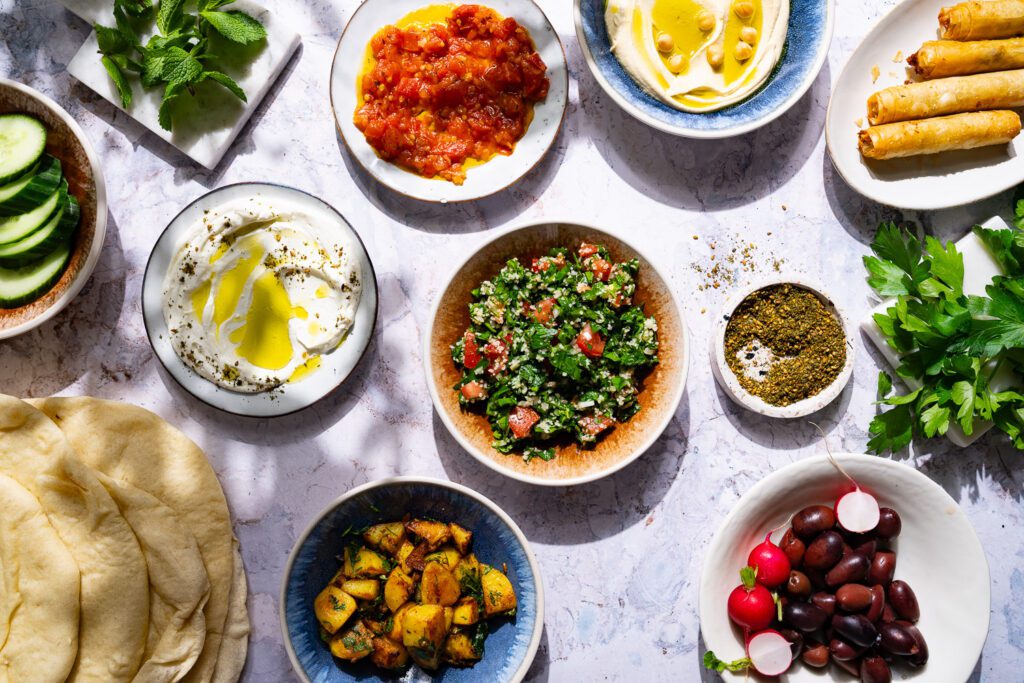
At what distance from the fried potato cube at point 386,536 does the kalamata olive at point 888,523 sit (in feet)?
5.85

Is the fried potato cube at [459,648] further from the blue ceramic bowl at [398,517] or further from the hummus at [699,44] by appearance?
the hummus at [699,44]

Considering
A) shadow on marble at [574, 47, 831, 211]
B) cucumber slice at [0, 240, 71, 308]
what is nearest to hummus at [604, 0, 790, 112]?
shadow on marble at [574, 47, 831, 211]

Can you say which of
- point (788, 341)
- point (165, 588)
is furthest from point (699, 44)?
point (165, 588)

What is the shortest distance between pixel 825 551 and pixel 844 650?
38cm

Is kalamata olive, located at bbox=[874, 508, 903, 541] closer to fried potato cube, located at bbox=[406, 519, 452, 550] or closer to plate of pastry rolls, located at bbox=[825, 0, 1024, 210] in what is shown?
plate of pastry rolls, located at bbox=[825, 0, 1024, 210]

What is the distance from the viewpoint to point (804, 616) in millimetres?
2934

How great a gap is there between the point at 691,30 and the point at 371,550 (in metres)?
2.38

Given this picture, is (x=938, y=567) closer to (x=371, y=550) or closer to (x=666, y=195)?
(x=666, y=195)

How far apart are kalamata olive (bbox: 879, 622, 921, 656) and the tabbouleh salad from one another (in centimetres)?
123

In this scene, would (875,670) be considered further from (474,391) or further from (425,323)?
(425,323)

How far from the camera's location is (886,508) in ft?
10.00

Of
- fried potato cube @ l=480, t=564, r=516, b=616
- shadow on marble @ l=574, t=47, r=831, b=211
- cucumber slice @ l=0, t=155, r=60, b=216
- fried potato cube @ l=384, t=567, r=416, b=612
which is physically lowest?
fried potato cube @ l=384, t=567, r=416, b=612

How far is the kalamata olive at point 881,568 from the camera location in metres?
3.00

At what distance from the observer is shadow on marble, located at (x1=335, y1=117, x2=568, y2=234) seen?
3.21 meters
